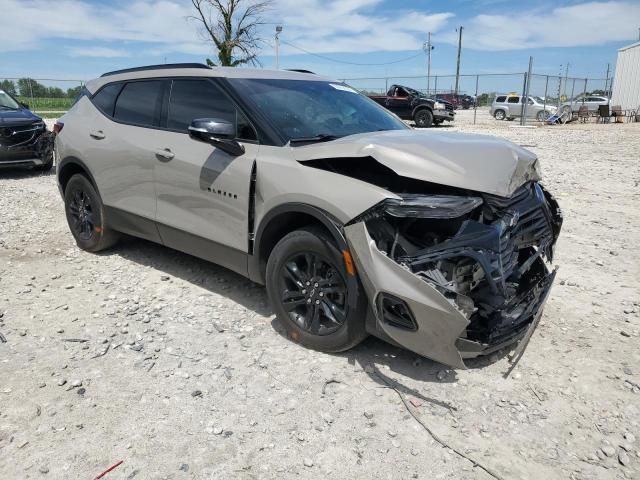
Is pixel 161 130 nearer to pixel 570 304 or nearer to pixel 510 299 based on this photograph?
pixel 510 299

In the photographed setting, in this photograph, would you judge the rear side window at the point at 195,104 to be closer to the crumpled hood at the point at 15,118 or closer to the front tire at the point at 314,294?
the front tire at the point at 314,294

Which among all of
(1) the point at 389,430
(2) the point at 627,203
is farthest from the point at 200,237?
(2) the point at 627,203

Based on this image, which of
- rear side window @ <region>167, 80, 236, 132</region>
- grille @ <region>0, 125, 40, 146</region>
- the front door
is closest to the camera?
the front door

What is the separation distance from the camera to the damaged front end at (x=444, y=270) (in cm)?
262

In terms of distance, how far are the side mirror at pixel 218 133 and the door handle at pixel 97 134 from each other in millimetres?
1639

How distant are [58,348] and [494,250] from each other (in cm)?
288

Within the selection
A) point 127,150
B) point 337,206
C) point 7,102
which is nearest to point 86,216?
point 127,150

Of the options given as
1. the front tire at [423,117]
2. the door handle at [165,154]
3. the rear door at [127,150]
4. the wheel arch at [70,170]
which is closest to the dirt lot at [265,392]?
the rear door at [127,150]

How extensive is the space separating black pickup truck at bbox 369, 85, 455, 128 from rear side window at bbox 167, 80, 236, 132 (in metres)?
19.5

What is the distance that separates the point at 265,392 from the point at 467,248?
1.42m

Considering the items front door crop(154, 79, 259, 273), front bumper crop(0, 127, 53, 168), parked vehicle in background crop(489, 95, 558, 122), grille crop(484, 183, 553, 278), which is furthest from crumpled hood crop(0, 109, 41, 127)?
parked vehicle in background crop(489, 95, 558, 122)

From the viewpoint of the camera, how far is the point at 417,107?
2275 centimetres

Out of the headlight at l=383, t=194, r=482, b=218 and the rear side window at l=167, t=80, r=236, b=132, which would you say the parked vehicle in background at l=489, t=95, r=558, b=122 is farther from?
the headlight at l=383, t=194, r=482, b=218

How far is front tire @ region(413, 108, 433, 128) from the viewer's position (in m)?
22.5
